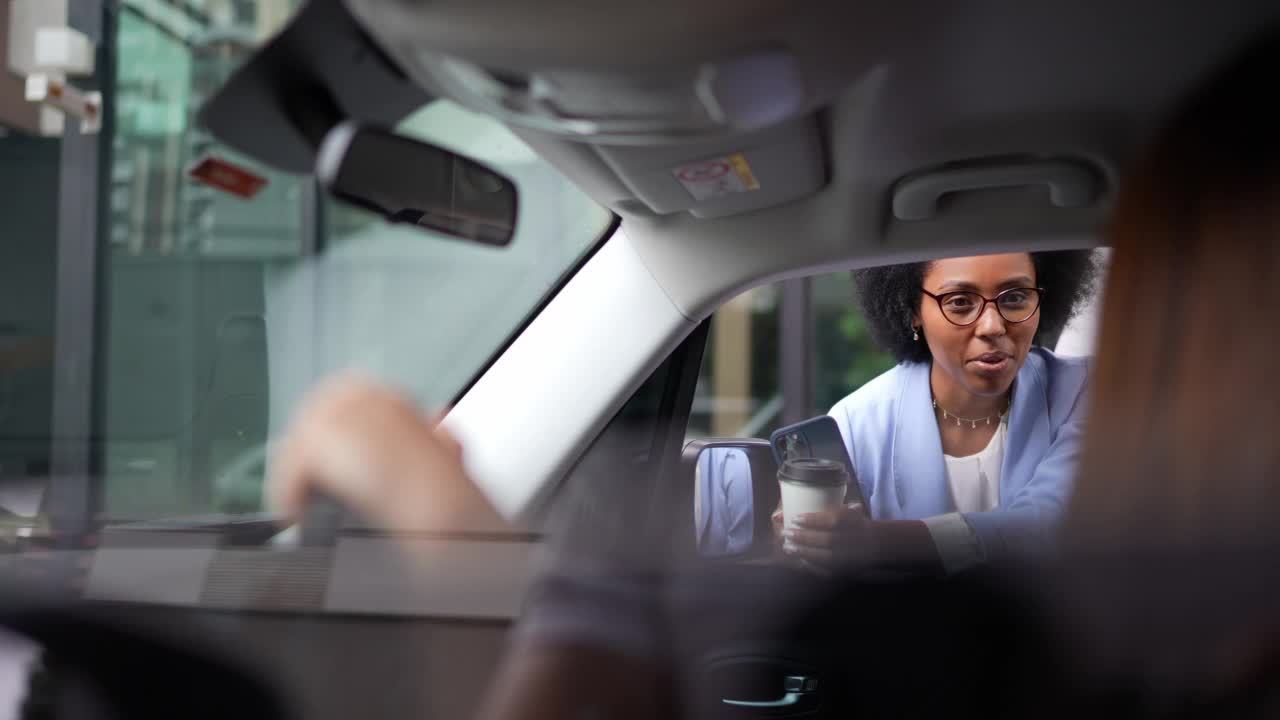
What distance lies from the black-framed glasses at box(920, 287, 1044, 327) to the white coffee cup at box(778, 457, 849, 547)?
0.41 metres

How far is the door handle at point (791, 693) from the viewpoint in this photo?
0.91m

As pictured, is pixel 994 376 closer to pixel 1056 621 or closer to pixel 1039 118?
pixel 1039 118

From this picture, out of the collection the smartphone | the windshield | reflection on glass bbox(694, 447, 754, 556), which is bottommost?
reflection on glass bbox(694, 447, 754, 556)

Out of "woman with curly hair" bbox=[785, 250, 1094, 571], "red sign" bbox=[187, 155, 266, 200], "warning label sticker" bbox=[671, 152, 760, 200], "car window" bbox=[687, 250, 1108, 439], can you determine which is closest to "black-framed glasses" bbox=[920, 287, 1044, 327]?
"woman with curly hair" bbox=[785, 250, 1094, 571]

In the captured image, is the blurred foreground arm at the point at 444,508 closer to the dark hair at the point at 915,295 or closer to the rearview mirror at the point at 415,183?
the rearview mirror at the point at 415,183

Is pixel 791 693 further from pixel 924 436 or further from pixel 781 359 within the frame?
pixel 781 359

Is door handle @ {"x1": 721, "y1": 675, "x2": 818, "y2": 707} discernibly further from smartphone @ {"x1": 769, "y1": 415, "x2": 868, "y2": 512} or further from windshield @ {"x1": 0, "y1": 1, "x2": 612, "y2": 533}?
smartphone @ {"x1": 769, "y1": 415, "x2": 868, "y2": 512}

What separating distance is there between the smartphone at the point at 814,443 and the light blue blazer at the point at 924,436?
3 cm

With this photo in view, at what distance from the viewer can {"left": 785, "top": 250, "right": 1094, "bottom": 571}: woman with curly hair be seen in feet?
6.52

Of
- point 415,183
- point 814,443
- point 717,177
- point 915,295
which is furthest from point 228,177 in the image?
point 915,295

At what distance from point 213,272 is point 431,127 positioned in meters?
0.40

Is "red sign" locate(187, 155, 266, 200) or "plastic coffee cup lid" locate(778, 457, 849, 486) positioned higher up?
"red sign" locate(187, 155, 266, 200)

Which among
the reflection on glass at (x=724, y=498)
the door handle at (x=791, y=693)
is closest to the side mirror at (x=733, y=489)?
the reflection on glass at (x=724, y=498)

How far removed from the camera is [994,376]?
84.5 inches
